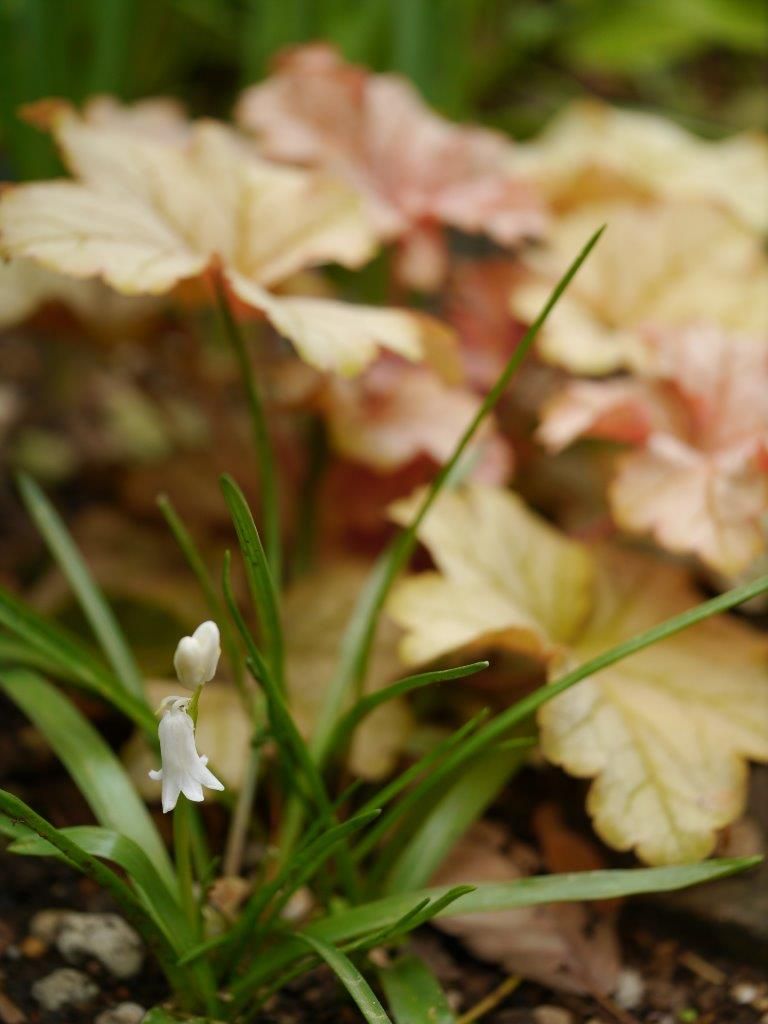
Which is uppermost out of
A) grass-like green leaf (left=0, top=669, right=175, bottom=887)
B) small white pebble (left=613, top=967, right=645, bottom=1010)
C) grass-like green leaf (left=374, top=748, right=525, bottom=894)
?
grass-like green leaf (left=0, top=669, right=175, bottom=887)

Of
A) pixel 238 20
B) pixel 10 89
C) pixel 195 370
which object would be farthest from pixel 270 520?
pixel 238 20

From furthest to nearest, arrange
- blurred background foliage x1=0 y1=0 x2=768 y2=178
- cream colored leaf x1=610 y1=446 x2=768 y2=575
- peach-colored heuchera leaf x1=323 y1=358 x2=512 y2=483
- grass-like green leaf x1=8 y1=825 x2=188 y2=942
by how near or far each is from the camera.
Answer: blurred background foliage x1=0 y1=0 x2=768 y2=178, peach-colored heuchera leaf x1=323 y1=358 x2=512 y2=483, cream colored leaf x1=610 y1=446 x2=768 y2=575, grass-like green leaf x1=8 y1=825 x2=188 y2=942

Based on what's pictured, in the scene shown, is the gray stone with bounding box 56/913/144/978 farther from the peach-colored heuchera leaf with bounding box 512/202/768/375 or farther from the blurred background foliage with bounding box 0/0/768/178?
the blurred background foliage with bounding box 0/0/768/178

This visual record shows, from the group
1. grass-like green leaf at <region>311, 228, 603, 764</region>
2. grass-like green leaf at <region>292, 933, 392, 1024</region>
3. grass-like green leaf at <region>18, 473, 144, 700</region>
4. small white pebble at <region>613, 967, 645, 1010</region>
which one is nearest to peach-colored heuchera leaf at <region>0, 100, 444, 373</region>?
grass-like green leaf at <region>311, 228, 603, 764</region>

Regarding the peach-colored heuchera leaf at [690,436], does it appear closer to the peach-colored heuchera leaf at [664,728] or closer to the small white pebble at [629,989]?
the peach-colored heuchera leaf at [664,728]

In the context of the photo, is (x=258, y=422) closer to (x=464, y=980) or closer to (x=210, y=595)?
(x=210, y=595)

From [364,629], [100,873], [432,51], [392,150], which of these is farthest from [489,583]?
[432,51]

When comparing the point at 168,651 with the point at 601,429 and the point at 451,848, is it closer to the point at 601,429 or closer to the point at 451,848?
the point at 451,848
